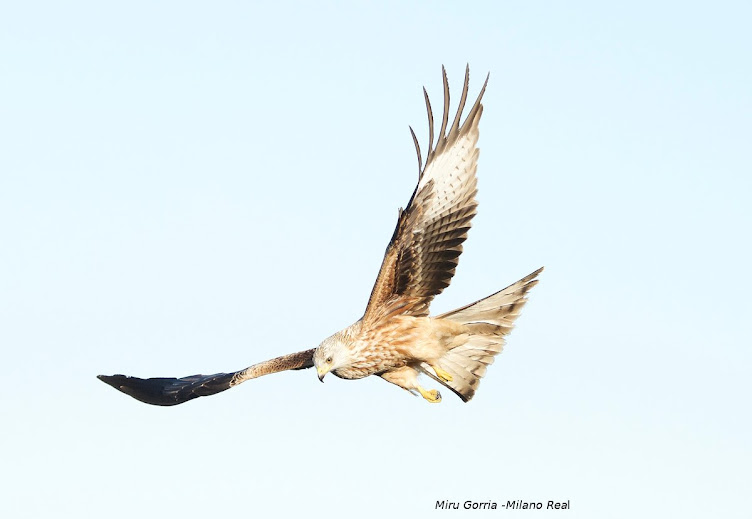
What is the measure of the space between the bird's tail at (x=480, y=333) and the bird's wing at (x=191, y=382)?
5.62 feet

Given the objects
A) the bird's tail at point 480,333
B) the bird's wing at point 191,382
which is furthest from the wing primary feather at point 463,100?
the bird's wing at point 191,382

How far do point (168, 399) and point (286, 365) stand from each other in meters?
1.67

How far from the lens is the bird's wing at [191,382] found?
13070 millimetres

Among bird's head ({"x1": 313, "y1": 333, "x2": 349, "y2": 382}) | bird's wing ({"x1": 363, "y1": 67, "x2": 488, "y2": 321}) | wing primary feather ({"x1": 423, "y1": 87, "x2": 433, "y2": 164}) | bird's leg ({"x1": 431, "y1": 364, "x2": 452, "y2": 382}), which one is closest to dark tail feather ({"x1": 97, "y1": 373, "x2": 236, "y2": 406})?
bird's head ({"x1": 313, "y1": 333, "x2": 349, "y2": 382})

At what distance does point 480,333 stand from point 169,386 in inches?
176

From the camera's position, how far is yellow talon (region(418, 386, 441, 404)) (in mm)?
11984

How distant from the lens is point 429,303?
37.4ft

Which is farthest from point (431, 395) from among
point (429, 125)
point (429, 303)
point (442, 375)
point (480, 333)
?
point (429, 125)

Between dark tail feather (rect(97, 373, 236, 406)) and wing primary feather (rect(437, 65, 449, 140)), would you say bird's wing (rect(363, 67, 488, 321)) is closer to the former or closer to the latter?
wing primary feather (rect(437, 65, 449, 140))

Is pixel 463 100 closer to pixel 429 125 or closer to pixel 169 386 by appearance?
pixel 429 125

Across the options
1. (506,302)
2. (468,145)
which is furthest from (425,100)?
(506,302)

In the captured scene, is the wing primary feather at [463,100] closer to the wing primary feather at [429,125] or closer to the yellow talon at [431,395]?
the wing primary feather at [429,125]

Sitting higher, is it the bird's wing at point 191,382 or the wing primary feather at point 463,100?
the wing primary feather at point 463,100

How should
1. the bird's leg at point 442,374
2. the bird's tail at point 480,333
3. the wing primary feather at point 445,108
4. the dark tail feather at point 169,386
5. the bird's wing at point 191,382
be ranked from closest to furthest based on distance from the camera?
1. the wing primary feather at point 445,108
2. the bird's tail at point 480,333
3. the bird's leg at point 442,374
4. the bird's wing at point 191,382
5. the dark tail feather at point 169,386
